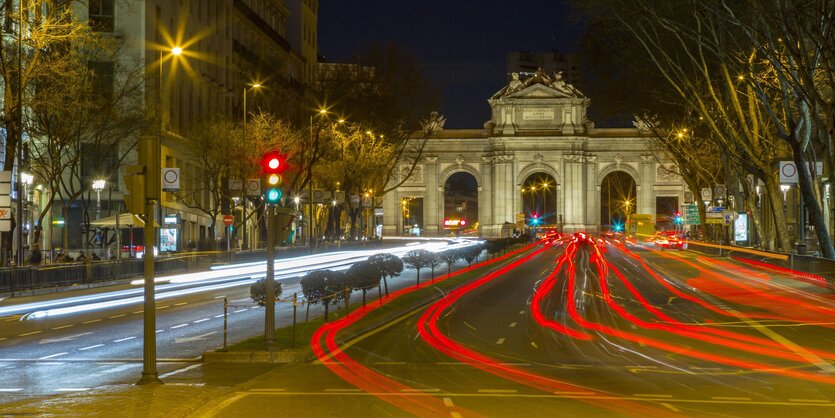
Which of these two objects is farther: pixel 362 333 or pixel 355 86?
pixel 355 86

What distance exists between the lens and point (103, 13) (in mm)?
61125

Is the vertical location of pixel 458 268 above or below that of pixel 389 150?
below

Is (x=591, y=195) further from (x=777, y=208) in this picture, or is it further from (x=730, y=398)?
(x=730, y=398)

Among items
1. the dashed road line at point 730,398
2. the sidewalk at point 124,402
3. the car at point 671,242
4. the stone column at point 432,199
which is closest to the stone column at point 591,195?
the stone column at point 432,199

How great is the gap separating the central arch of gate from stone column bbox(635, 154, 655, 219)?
144 centimetres

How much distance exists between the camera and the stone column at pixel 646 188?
13975 centimetres

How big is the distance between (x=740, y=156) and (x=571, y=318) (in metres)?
22.8

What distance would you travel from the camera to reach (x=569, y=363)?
19.5 meters

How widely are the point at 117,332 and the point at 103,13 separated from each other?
3900 cm

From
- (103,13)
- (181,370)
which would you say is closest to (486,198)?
(103,13)

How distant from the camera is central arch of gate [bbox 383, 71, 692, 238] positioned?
14312 cm

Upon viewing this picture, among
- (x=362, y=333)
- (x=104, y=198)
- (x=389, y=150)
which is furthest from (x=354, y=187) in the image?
(x=362, y=333)

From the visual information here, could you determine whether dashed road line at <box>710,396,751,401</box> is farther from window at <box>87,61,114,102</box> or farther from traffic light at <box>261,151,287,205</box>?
window at <box>87,61,114,102</box>

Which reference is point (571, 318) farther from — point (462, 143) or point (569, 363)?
point (462, 143)
